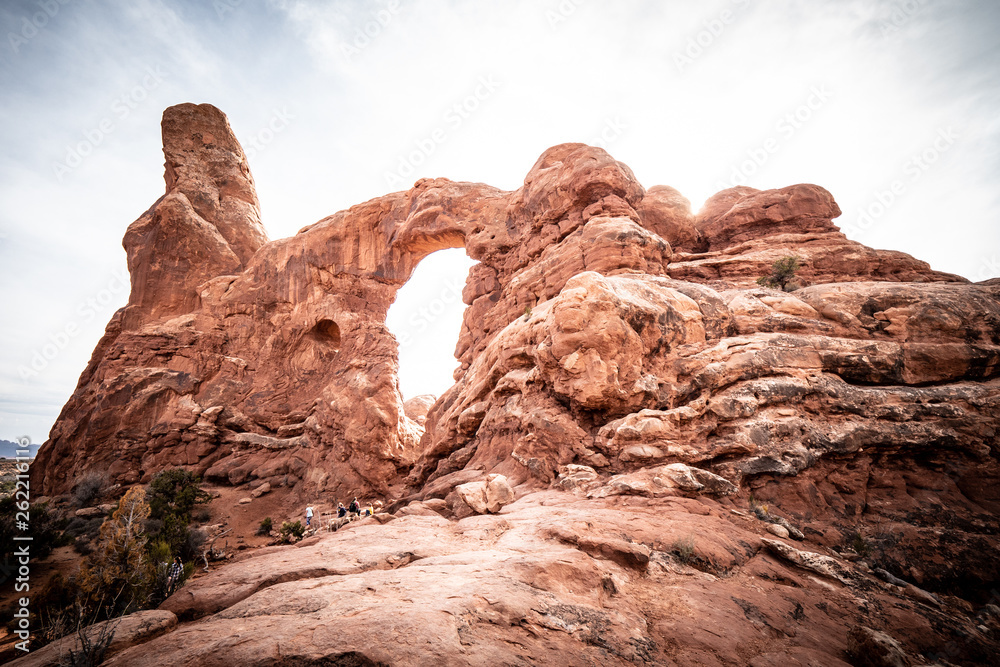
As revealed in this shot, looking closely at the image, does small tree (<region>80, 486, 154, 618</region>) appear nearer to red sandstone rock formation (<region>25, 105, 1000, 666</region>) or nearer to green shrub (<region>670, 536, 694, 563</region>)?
red sandstone rock formation (<region>25, 105, 1000, 666</region>)

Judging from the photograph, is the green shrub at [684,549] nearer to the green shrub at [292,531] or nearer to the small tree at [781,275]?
the small tree at [781,275]

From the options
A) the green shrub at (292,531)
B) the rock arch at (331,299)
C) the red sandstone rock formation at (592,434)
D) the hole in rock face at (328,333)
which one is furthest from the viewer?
the hole in rock face at (328,333)

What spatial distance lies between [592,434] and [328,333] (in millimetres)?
20789

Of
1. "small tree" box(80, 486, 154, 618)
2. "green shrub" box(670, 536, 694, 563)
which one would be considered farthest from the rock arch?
"small tree" box(80, 486, 154, 618)

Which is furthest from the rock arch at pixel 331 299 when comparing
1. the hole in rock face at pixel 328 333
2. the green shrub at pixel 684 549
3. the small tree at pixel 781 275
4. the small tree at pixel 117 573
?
the small tree at pixel 117 573

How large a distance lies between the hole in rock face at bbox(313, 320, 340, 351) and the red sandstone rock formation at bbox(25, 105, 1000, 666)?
1.90 feet

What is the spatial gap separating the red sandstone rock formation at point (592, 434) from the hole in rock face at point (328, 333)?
58 centimetres

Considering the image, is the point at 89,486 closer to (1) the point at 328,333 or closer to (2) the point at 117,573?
(1) the point at 328,333

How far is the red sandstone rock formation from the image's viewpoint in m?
4.32

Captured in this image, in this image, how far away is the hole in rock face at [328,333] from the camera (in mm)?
24344

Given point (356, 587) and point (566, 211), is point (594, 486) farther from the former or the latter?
point (566, 211)

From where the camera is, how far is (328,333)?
2502 cm

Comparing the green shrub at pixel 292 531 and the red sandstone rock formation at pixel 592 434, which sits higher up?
the red sandstone rock formation at pixel 592 434

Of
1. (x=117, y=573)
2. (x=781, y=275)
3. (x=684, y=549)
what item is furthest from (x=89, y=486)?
(x=781, y=275)
